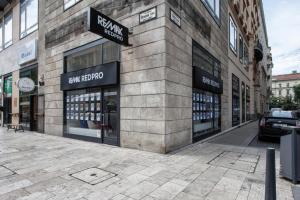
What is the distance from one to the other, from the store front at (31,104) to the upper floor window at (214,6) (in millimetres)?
10512

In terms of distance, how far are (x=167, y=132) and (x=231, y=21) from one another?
42.4 feet

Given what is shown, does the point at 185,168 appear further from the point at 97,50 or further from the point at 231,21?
the point at 231,21

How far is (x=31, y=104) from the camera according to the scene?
1255 cm

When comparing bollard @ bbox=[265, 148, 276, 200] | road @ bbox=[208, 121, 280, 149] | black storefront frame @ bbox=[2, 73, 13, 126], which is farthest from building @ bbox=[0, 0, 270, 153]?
black storefront frame @ bbox=[2, 73, 13, 126]

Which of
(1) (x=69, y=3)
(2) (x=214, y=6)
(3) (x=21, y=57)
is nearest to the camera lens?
(1) (x=69, y=3)

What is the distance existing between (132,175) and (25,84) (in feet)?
32.3

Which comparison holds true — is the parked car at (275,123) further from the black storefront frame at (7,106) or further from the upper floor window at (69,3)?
the black storefront frame at (7,106)

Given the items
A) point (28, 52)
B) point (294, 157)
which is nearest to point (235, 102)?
point (294, 157)

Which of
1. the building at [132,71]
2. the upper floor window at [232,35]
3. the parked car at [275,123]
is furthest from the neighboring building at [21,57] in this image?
the upper floor window at [232,35]

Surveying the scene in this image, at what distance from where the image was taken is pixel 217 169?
495 cm

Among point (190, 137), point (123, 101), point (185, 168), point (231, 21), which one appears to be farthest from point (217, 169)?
point (231, 21)

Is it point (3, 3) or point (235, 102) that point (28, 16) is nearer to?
point (3, 3)

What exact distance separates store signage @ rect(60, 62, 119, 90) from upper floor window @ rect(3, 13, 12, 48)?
9549mm

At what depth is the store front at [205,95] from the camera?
8914 mm
